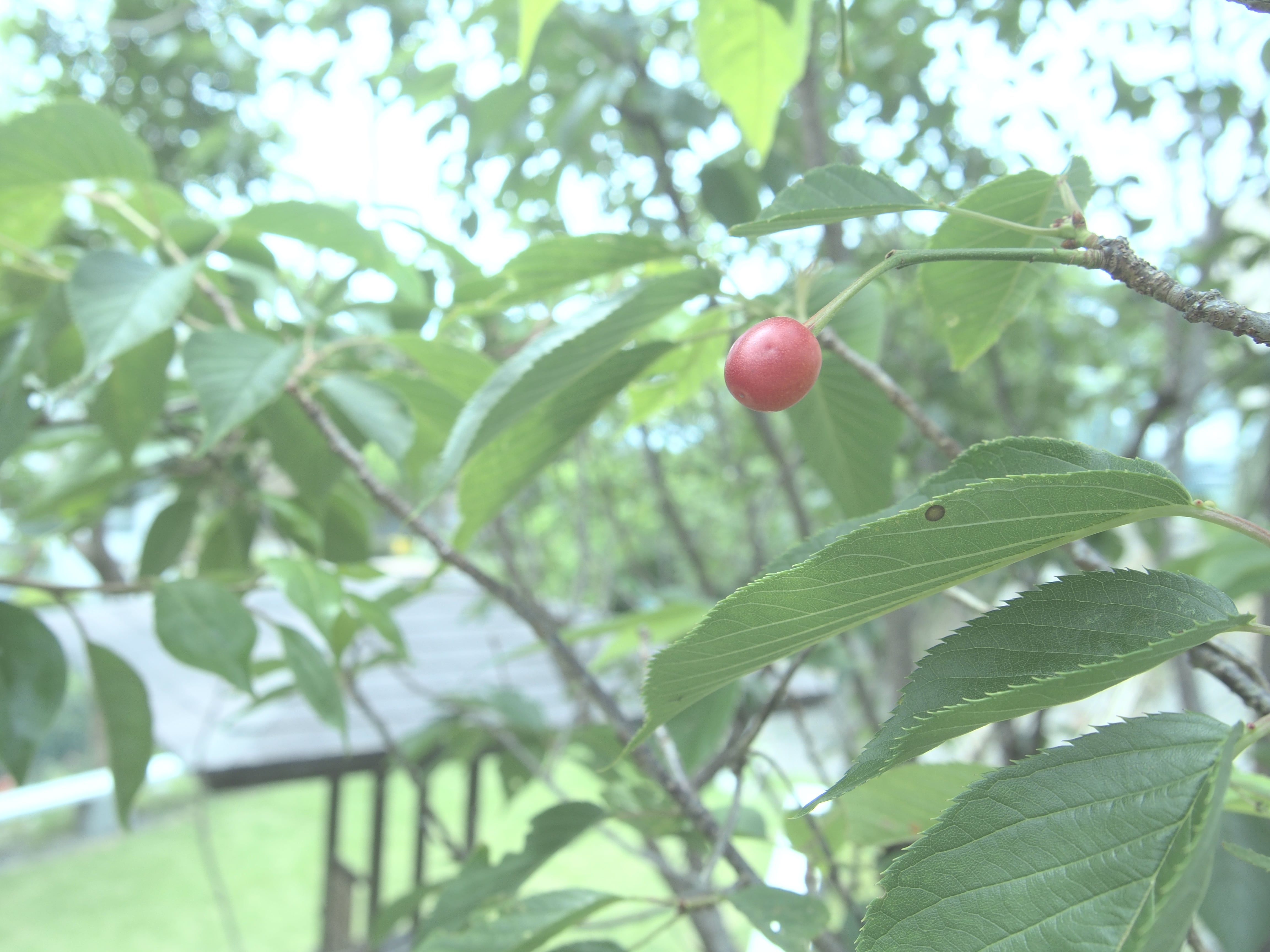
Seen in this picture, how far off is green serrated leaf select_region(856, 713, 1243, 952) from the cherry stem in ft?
0.37

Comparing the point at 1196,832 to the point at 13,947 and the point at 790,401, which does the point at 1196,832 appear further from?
the point at 13,947

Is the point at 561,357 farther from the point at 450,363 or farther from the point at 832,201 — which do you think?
the point at 450,363

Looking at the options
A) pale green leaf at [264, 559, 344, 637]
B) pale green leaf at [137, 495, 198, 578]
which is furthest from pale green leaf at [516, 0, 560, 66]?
pale green leaf at [137, 495, 198, 578]

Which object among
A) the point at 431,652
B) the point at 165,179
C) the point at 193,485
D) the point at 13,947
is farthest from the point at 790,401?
the point at 13,947

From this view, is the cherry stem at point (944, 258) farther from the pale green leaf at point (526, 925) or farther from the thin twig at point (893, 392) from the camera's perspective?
the pale green leaf at point (526, 925)

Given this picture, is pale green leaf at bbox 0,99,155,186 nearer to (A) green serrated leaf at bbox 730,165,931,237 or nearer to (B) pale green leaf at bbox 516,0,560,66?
(B) pale green leaf at bbox 516,0,560,66

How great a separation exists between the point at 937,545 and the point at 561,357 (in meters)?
0.18

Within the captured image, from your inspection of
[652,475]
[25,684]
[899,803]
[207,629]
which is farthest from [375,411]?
[652,475]

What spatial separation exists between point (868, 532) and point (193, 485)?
0.78 meters

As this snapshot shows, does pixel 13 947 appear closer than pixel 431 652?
No

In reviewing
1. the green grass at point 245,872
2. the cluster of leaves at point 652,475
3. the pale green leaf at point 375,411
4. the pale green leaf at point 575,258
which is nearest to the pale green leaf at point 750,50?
the cluster of leaves at point 652,475

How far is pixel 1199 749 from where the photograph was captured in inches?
8.2

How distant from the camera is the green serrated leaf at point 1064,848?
198 millimetres

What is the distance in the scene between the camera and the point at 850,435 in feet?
1.55
